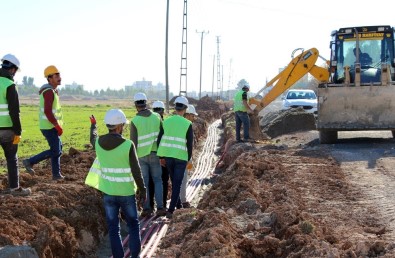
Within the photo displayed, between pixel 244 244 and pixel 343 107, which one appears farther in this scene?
pixel 343 107

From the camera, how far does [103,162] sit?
23.8 feet

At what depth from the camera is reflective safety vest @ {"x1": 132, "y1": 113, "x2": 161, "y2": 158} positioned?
32.5 feet

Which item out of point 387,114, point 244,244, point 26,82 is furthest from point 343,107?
point 26,82

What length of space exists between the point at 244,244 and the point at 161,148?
3.02 metres

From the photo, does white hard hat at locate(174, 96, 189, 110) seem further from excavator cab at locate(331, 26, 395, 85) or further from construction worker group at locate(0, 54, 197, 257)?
excavator cab at locate(331, 26, 395, 85)

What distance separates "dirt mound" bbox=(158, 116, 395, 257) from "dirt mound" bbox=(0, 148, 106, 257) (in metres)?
1.28

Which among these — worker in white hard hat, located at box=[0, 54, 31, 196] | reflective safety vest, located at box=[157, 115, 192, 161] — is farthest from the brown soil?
reflective safety vest, located at box=[157, 115, 192, 161]

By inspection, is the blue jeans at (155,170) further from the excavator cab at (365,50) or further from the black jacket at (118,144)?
the excavator cab at (365,50)

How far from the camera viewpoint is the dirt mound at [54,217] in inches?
305

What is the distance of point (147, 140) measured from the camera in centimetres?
999

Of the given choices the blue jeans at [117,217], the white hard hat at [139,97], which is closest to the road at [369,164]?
the blue jeans at [117,217]

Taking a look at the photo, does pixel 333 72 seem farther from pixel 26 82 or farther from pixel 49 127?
pixel 26 82

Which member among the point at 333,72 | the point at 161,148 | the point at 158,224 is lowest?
the point at 158,224

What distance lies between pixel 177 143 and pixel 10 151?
8.19ft
